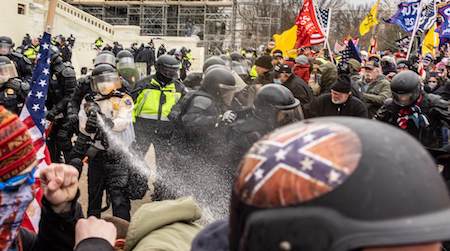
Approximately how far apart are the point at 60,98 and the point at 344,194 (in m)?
6.11

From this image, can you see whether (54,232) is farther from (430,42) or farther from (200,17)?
(200,17)

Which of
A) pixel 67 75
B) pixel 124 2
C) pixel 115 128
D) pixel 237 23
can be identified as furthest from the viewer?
pixel 124 2

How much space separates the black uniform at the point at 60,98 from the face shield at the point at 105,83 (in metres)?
1.46

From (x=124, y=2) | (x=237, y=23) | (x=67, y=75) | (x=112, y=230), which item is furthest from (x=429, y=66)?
(x=124, y=2)

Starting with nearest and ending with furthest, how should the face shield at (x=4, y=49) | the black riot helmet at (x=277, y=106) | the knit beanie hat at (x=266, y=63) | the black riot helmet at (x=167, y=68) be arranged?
1. the black riot helmet at (x=277, y=106)
2. the black riot helmet at (x=167, y=68)
3. the knit beanie hat at (x=266, y=63)
4. the face shield at (x=4, y=49)

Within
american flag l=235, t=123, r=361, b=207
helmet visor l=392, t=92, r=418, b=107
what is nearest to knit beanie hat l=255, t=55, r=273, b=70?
helmet visor l=392, t=92, r=418, b=107

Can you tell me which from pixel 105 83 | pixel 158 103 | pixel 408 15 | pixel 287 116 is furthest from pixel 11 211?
pixel 408 15

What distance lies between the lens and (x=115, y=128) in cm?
503

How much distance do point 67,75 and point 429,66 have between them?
1030 centimetres

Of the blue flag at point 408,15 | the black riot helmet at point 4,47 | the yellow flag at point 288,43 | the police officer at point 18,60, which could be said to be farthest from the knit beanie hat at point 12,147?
the blue flag at point 408,15

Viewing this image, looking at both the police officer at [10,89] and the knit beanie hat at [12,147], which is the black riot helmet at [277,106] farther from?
the police officer at [10,89]

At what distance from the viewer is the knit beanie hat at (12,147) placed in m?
1.65

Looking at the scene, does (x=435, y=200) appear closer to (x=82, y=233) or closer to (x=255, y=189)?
(x=255, y=189)

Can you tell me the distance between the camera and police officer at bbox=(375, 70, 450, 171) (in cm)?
521
